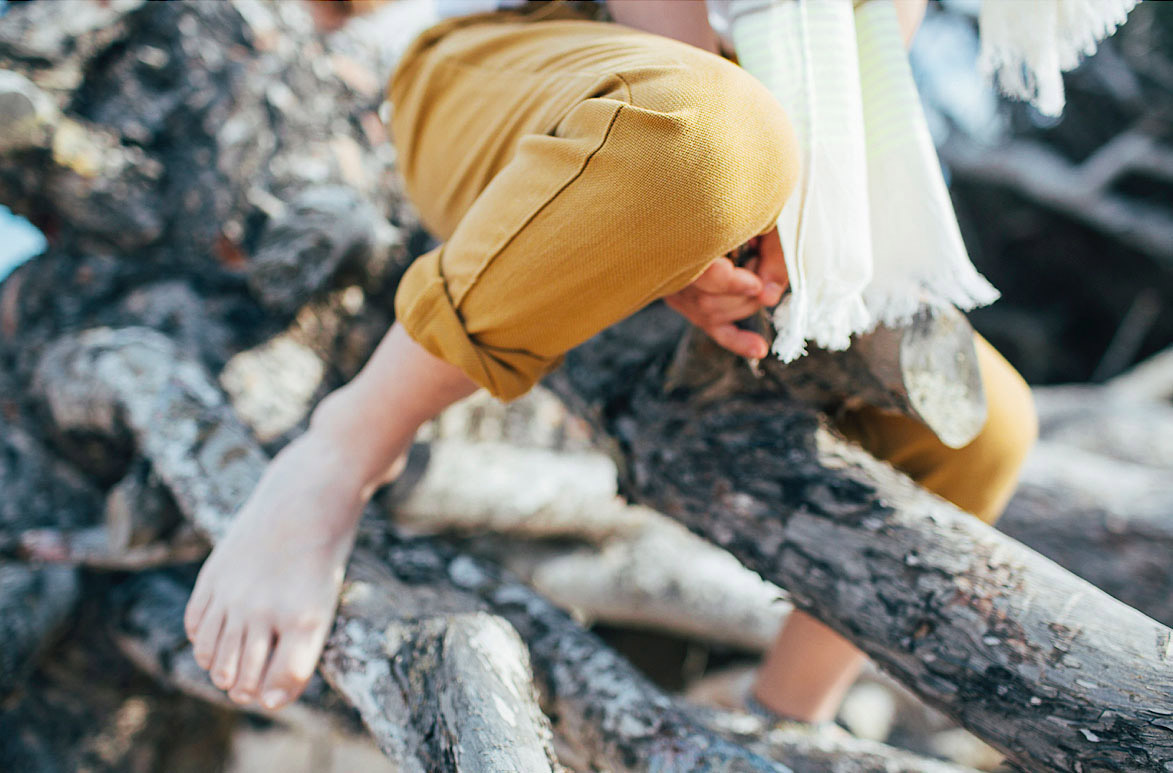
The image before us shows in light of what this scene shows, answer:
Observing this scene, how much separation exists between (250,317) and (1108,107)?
6.38m

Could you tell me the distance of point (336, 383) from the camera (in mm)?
1476

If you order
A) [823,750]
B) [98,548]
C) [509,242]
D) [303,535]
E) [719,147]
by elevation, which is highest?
[719,147]

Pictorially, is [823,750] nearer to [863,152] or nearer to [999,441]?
[999,441]

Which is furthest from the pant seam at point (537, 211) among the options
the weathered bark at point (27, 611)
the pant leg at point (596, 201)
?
the weathered bark at point (27, 611)

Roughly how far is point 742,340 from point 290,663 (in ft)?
1.97

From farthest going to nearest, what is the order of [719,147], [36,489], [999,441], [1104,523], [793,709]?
[1104,523] → [36,489] → [793,709] → [999,441] → [719,147]

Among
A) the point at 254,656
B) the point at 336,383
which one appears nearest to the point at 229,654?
the point at 254,656

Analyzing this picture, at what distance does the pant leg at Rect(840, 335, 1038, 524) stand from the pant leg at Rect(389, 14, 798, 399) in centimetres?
44

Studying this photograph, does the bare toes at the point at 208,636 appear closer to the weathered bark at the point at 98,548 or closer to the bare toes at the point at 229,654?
A: the bare toes at the point at 229,654

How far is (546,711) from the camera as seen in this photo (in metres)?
0.89

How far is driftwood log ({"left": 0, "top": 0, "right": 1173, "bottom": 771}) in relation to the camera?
2.24ft

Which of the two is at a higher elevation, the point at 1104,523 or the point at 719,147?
the point at 719,147

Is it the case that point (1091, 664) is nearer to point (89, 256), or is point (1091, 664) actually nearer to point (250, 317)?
point (250, 317)

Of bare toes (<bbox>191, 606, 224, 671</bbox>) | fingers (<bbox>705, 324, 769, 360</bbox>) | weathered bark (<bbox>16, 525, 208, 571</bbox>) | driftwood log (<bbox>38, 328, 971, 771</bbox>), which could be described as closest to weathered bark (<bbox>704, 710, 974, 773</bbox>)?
driftwood log (<bbox>38, 328, 971, 771</bbox>)
